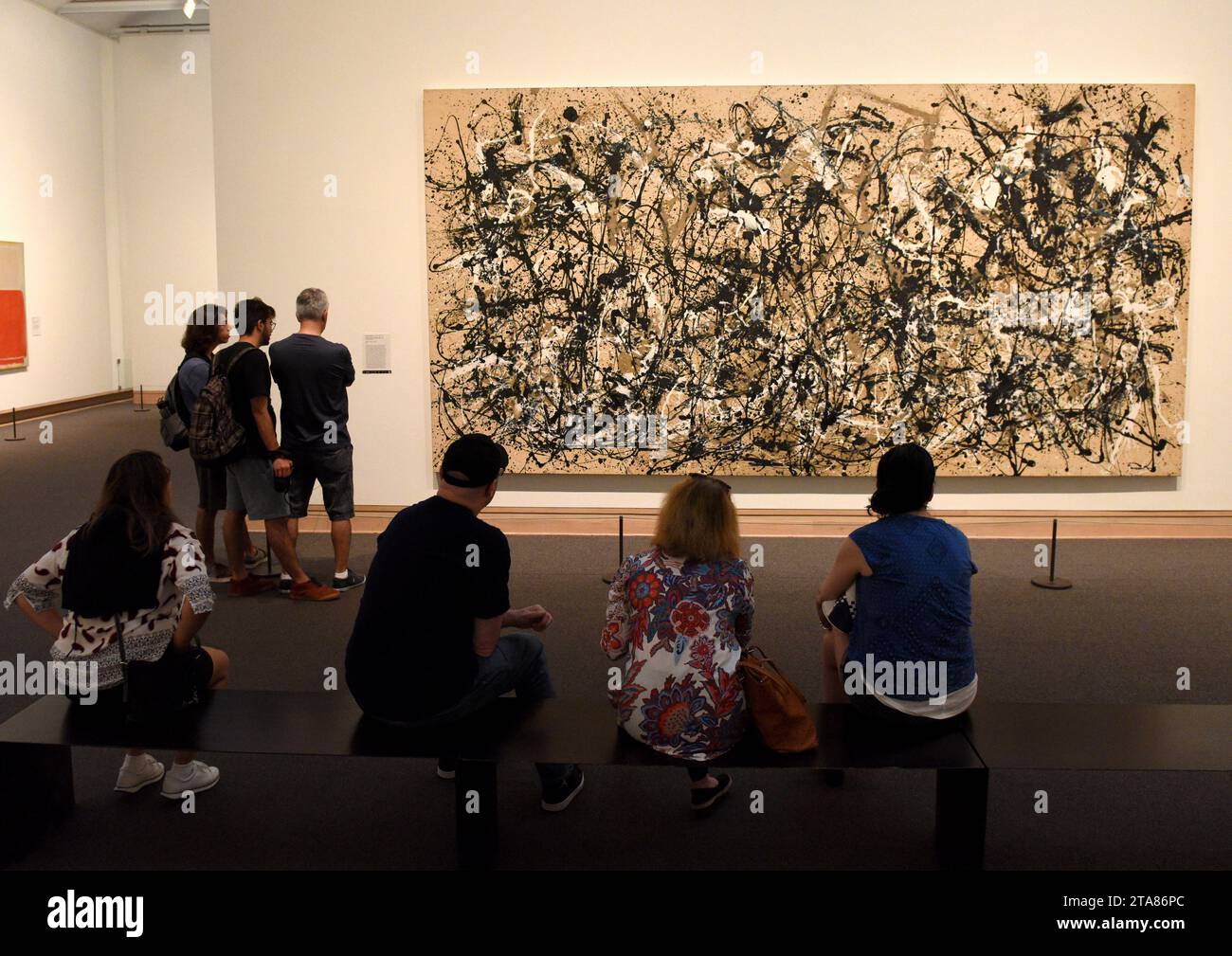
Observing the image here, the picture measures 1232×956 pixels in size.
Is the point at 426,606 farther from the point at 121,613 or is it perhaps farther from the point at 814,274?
the point at 814,274

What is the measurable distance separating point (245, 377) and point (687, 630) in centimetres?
438

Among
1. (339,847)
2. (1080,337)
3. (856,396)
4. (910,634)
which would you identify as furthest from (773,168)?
(339,847)

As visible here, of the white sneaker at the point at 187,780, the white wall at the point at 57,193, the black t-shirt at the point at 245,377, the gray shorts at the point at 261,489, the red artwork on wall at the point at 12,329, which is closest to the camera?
the white sneaker at the point at 187,780

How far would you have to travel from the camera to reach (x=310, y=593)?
7.77 metres

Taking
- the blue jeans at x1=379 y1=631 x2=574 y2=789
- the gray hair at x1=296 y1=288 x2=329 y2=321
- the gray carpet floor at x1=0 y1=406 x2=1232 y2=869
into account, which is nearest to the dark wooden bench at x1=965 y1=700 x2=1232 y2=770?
the gray carpet floor at x1=0 y1=406 x2=1232 y2=869

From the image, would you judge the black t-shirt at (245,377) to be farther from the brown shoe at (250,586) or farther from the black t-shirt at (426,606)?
the black t-shirt at (426,606)

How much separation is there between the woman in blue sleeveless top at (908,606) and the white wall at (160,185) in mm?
17748

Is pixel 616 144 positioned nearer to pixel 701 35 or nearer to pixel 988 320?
pixel 701 35

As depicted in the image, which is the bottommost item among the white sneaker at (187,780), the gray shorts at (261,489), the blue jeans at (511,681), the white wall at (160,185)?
the white sneaker at (187,780)

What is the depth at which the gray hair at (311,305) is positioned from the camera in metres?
7.70

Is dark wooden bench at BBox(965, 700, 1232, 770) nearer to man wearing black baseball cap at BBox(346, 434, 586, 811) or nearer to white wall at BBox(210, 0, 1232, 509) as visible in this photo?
man wearing black baseball cap at BBox(346, 434, 586, 811)

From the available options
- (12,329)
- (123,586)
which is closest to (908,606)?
A: (123,586)

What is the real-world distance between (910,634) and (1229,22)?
7916mm

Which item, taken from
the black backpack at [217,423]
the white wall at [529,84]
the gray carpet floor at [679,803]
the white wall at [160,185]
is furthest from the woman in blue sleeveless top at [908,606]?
the white wall at [160,185]
